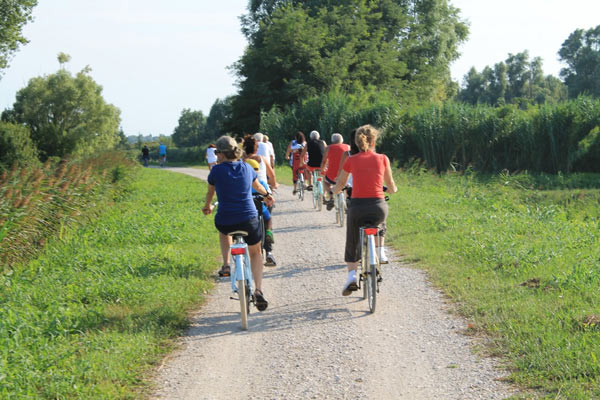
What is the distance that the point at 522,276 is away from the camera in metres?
7.92

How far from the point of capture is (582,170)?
27.1 metres

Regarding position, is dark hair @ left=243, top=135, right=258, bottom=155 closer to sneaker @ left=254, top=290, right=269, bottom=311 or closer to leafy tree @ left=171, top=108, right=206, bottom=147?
sneaker @ left=254, top=290, right=269, bottom=311

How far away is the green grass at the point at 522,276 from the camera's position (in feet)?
16.0

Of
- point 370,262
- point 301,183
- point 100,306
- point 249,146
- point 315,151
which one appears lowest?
point 100,306

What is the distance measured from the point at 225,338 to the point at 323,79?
38544 millimetres

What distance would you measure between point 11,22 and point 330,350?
1102 inches

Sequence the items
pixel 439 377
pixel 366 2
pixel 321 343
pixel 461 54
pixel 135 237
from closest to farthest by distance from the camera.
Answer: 1. pixel 439 377
2. pixel 321 343
3. pixel 135 237
4. pixel 366 2
5. pixel 461 54

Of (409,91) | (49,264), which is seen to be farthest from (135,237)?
(409,91)

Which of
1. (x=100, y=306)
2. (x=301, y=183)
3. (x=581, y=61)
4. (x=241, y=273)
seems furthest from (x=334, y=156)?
(x=581, y=61)

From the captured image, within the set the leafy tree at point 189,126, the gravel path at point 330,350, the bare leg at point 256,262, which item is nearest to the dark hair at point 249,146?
the gravel path at point 330,350

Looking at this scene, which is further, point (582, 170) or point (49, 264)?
point (582, 170)

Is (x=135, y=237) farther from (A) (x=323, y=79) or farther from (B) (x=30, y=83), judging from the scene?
(B) (x=30, y=83)

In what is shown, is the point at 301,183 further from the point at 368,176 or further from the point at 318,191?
the point at 368,176

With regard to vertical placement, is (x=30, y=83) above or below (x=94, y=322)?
above
